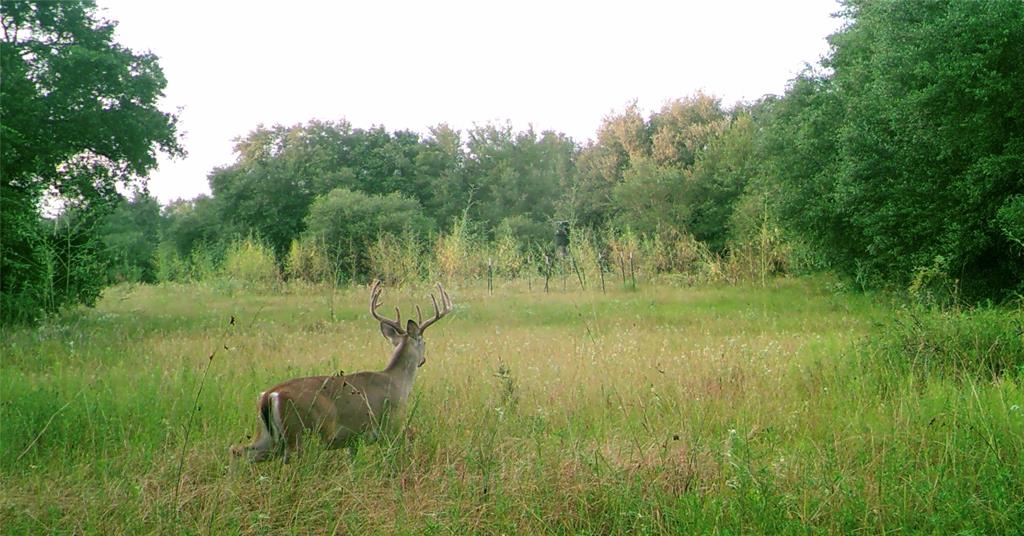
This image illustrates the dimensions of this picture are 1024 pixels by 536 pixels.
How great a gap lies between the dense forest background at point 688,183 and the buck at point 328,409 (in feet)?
23.9

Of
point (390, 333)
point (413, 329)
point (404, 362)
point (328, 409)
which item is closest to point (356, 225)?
point (390, 333)

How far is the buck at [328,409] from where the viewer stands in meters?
4.50

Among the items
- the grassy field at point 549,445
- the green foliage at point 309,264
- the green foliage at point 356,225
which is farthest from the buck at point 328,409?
the green foliage at point 356,225

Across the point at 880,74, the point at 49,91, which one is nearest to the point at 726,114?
the point at 880,74

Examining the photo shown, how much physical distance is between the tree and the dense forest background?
0.04m

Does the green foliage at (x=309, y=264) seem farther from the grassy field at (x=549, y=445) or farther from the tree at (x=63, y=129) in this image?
the grassy field at (x=549, y=445)

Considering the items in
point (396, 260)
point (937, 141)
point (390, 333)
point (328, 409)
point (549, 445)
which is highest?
point (937, 141)

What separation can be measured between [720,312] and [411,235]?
43.9 ft

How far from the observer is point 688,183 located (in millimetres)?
30531

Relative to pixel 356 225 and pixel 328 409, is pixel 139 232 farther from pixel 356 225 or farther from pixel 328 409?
pixel 328 409

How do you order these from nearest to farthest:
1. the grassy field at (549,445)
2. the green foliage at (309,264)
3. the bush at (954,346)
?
the grassy field at (549,445) → the bush at (954,346) → the green foliage at (309,264)

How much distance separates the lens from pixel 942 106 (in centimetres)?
1226

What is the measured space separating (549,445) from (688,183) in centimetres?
2703

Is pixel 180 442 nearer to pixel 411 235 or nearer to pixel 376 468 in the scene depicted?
pixel 376 468
